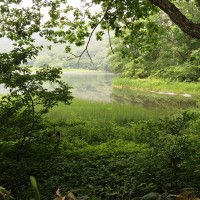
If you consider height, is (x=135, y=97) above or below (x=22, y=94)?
below

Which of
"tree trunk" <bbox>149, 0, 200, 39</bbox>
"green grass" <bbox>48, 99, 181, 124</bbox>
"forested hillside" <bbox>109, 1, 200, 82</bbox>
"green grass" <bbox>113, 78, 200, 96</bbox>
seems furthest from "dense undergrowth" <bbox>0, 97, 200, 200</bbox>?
"green grass" <bbox>113, 78, 200, 96</bbox>

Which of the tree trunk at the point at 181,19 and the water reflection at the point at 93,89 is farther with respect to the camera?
the water reflection at the point at 93,89

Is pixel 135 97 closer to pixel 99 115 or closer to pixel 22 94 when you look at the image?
pixel 99 115

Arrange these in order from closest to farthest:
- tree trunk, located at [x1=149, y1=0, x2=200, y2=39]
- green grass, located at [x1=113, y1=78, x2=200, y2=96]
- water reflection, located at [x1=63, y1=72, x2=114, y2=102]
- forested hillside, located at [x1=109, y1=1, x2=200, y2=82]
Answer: tree trunk, located at [x1=149, y1=0, x2=200, y2=39], water reflection, located at [x1=63, y1=72, x2=114, y2=102], green grass, located at [x1=113, y1=78, x2=200, y2=96], forested hillside, located at [x1=109, y1=1, x2=200, y2=82]

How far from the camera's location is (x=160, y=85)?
1473 inches

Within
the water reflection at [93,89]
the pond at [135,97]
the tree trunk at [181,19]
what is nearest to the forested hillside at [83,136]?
the tree trunk at [181,19]

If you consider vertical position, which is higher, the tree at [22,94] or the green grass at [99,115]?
the tree at [22,94]

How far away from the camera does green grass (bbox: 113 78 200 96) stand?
3228 centimetres

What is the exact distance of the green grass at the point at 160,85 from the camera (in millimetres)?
32281

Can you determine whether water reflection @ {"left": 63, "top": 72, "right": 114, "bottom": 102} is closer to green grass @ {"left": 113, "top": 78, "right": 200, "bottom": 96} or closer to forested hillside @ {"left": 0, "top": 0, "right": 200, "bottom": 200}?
green grass @ {"left": 113, "top": 78, "right": 200, "bottom": 96}

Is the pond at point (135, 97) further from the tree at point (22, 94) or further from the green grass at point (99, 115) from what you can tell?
the tree at point (22, 94)

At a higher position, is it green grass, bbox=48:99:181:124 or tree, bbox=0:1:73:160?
tree, bbox=0:1:73:160

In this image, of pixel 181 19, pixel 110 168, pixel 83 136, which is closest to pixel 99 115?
pixel 83 136

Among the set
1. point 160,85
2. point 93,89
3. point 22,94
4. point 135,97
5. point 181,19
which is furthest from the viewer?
point 93,89
